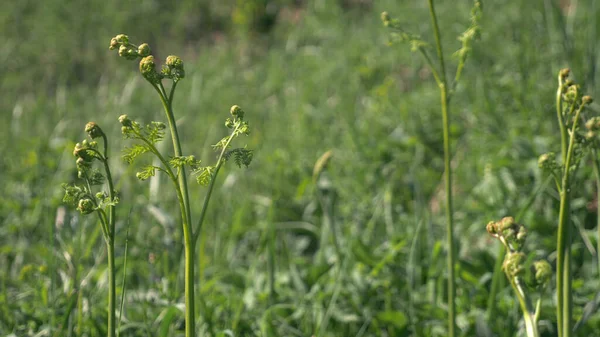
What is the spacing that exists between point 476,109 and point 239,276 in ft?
4.93

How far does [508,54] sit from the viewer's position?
3.57m

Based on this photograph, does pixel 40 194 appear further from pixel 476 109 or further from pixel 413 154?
pixel 476 109

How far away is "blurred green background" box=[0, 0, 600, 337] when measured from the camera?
200 cm

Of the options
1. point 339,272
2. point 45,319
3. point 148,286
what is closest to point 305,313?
point 339,272

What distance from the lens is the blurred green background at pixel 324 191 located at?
2.00 meters

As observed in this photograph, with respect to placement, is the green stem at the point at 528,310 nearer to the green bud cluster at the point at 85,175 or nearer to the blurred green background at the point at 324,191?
the blurred green background at the point at 324,191

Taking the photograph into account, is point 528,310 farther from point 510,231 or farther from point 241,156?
point 241,156

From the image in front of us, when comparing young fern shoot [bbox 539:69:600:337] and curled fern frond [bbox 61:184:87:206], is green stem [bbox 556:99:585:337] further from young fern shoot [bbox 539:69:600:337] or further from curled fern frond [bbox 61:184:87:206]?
curled fern frond [bbox 61:184:87:206]

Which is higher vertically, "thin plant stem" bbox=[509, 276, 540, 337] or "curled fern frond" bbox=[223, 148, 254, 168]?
"curled fern frond" bbox=[223, 148, 254, 168]

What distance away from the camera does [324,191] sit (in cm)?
293

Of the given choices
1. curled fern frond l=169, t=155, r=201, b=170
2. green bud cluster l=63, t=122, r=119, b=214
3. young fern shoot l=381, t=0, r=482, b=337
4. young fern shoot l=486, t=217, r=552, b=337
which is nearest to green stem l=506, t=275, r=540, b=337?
young fern shoot l=486, t=217, r=552, b=337

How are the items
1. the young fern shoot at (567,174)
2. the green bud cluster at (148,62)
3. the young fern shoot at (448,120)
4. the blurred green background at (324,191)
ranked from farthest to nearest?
the blurred green background at (324,191) → the young fern shoot at (448,120) → the young fern shoot at (567,174) → the green bud cluster at (148,62)

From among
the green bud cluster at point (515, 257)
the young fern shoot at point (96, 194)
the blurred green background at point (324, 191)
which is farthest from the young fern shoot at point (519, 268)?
the young fern shoot at point (96, 194)

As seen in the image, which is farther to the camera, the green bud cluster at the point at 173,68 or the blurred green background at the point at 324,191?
the blurred green background at the point at 324,191
